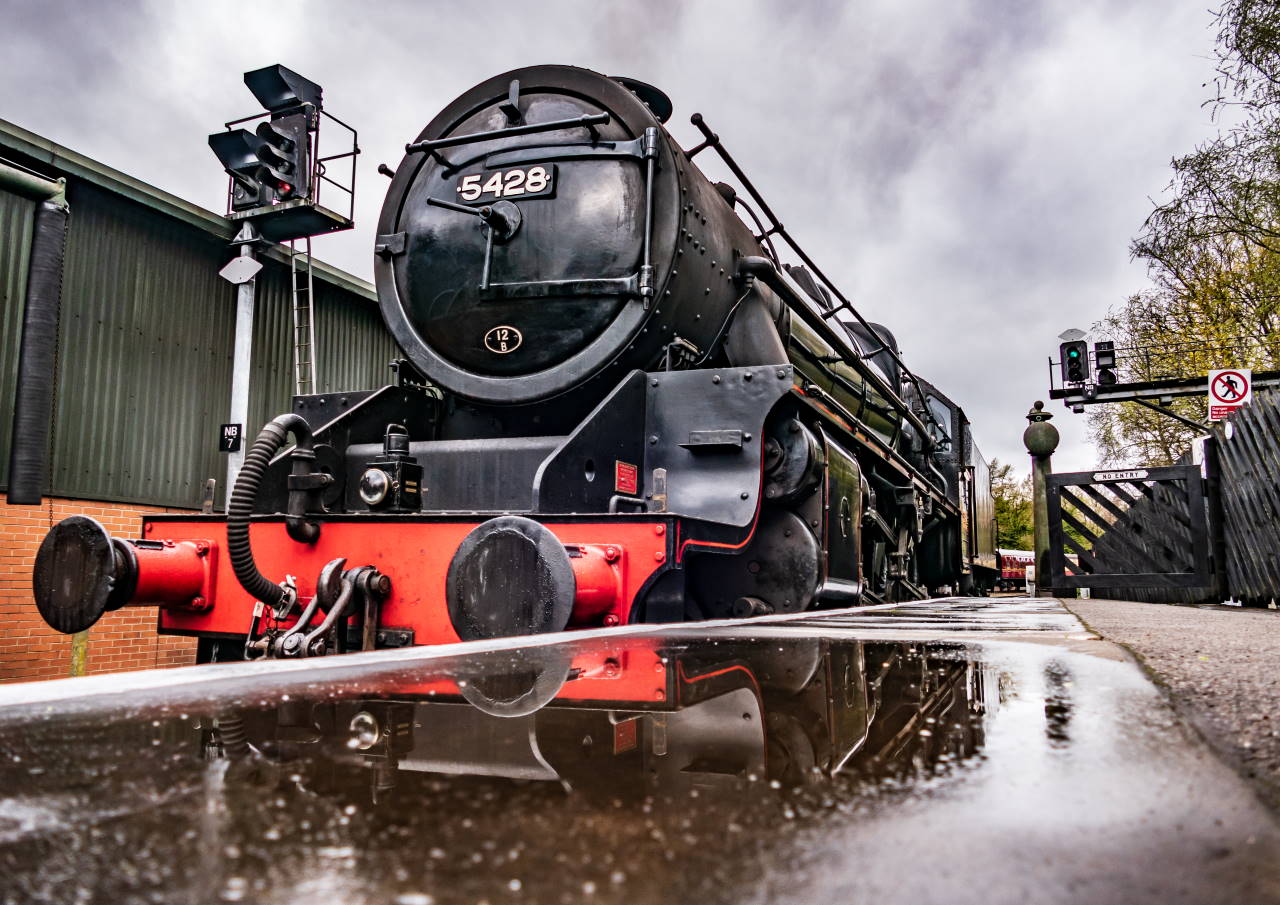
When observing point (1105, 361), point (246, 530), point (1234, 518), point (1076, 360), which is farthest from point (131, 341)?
point (1105, 361)

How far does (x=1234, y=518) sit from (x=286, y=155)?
9844 millimetres

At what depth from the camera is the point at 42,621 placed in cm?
692

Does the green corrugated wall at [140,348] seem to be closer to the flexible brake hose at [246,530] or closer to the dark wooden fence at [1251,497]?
the flexible brake hose at [246,530]

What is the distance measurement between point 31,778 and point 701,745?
59 centimetres

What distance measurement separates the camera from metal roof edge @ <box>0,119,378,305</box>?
6523mm

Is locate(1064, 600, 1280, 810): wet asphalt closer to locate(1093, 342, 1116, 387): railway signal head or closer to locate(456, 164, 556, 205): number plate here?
locate(456, 164, 556, 205): number plate

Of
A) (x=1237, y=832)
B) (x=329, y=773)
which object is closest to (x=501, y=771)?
(x=329, y=773)

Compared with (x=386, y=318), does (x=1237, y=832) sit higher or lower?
lower

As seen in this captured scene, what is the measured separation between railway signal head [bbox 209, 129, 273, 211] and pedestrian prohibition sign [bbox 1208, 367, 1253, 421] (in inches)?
488

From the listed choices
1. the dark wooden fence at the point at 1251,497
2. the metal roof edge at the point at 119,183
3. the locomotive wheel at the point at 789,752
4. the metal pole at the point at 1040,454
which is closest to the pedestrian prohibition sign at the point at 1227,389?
the metal pole at the point at 1040,454

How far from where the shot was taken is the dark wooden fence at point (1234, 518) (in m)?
7.27

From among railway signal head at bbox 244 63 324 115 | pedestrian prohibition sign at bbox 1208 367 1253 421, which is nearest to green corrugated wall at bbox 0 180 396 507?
railway signal head at bbox 244 63 324 115

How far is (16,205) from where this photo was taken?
686 cm

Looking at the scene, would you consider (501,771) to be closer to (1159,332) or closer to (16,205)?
(16,205)
